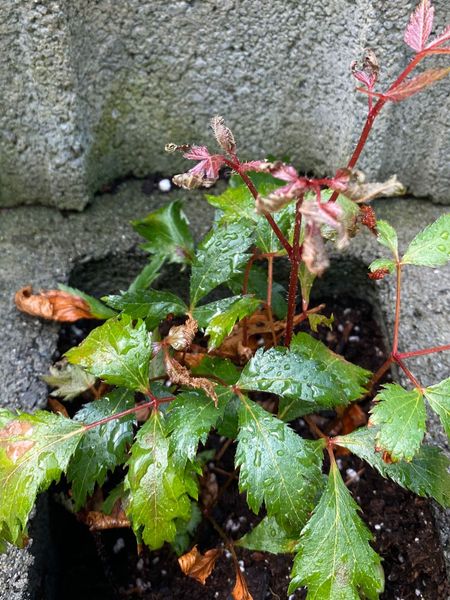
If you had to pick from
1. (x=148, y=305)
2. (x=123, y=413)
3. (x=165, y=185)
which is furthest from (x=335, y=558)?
(x=165, y=185)

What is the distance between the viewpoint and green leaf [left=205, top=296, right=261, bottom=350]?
1027 millimetres

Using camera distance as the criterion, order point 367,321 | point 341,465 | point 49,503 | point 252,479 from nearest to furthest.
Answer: point 252,479
point 49,503
point 341,465
point 367,321

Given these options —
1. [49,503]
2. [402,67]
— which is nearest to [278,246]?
[402,67]

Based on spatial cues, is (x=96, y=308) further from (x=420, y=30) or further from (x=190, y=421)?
(x=420, y=30)

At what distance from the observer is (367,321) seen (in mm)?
1494

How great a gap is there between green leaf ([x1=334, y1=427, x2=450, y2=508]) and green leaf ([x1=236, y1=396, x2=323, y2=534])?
0.28 ft

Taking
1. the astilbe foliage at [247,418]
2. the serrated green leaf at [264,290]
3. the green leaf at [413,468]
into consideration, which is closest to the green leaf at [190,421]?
the astilbe foliage at [247,418]

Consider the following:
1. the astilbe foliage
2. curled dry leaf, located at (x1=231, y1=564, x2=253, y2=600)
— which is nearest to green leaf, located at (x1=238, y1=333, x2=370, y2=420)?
the astilbe foliage

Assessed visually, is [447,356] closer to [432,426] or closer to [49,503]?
[432,426]

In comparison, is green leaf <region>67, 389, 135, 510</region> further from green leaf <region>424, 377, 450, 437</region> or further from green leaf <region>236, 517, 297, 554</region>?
green leaf <region>424, 377, 450, 437</region>

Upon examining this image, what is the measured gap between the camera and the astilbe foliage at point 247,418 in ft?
3.02

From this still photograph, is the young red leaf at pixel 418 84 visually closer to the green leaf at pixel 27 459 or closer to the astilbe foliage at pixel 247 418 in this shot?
the astilbe foliage at pixel 247 418

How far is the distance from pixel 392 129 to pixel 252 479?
0.79m

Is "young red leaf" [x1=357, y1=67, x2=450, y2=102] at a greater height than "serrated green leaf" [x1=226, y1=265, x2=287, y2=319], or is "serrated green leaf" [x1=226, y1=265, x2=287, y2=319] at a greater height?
"young red leaf" [x1=357, y1=67, x2=450, y2=102]
